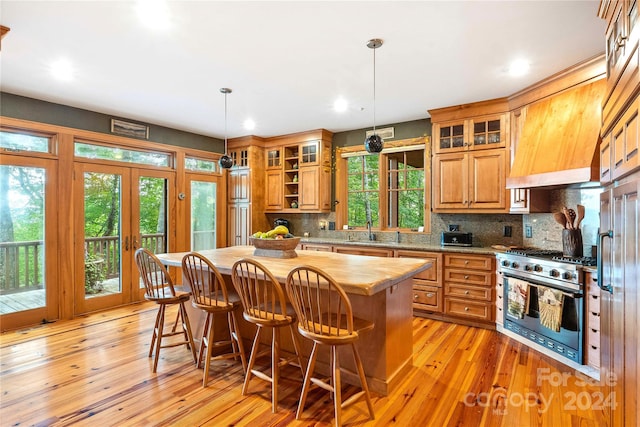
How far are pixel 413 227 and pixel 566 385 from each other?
107 inches

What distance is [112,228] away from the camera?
4699 mm

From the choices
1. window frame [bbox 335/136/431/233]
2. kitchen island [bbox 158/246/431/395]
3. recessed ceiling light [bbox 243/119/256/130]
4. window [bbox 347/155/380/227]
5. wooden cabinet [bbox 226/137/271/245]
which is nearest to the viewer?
kitchen island [bbox 158/246/431/395]

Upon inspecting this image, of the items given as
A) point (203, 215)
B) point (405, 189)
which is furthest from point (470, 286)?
point (203, 215)

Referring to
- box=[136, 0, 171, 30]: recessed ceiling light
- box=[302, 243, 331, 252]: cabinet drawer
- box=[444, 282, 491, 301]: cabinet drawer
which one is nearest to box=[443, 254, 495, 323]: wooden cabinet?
box=[444, 282, 491, 301]: cabinet drawer

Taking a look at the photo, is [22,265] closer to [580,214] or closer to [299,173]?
[299,173]

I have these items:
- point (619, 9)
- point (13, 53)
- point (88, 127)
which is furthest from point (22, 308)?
point (619, 9)

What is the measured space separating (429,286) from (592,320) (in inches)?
67.0

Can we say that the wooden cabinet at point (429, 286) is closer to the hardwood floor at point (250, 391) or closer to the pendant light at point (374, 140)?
the hardwood floor at point (250, 391)

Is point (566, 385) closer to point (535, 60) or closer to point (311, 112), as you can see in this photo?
point (535, 60)

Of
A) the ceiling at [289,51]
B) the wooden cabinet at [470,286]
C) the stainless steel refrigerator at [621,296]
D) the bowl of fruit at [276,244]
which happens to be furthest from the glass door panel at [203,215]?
the stainless steel refrigerator at [621,296]

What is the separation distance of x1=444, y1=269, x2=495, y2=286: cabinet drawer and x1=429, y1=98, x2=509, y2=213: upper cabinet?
0.77 metres

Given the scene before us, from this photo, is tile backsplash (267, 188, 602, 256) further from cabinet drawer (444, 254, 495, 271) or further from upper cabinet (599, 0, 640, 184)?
upper cabinet (599, 0, 640, 184)

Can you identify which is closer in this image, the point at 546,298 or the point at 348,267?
the point at 348,267

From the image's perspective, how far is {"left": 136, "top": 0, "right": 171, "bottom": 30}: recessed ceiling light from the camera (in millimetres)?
2191
